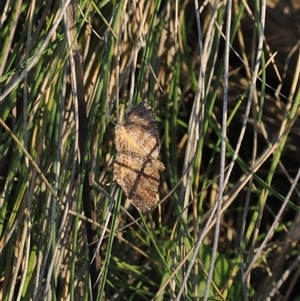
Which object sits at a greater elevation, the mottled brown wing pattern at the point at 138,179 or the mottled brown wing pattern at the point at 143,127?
the mottled brown wing pattern at the point at 143,127

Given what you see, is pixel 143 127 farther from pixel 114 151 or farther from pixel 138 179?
pixel 114 151

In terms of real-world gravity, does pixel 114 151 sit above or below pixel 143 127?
below

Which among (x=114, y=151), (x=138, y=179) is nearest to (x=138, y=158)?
(x=138, y=179)

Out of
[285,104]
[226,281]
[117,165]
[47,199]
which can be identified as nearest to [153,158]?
[117,165]

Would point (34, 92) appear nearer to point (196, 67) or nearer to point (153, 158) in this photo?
point (153, 158)

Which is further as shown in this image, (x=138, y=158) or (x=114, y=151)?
(x=114, y=151)
